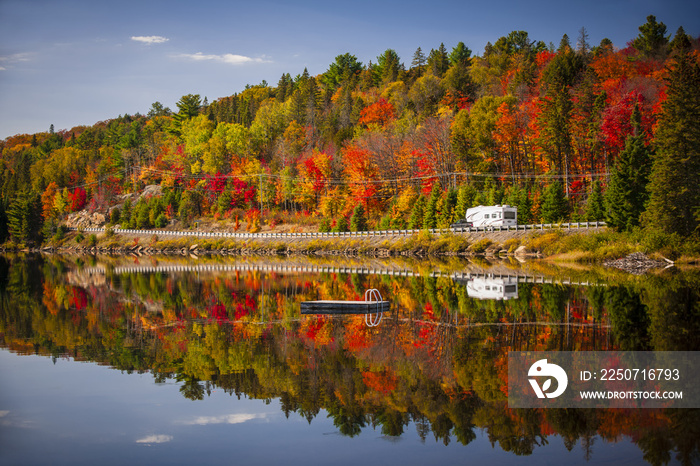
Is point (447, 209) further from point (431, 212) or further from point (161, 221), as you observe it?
point (161, 221)

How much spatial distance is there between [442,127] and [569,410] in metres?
69.0

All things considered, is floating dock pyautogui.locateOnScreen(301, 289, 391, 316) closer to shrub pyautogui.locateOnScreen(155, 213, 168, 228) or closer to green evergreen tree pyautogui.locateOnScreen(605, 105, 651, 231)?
green evergreen tree pyautogui.locateOnScreen(605, 105, 651, 231)

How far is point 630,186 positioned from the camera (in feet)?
152

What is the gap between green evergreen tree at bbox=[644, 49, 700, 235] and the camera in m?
40.1

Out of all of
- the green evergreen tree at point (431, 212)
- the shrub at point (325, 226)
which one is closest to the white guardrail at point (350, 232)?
the green evergreen tree at point (431, 212)

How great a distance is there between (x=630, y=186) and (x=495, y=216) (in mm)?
15727

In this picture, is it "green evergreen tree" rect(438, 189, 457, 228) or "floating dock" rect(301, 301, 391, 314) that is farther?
"green evergreen tree" rect(438, 189, 457, 228)

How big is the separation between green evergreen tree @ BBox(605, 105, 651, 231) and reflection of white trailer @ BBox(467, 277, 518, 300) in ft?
58.5

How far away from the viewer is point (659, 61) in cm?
7288

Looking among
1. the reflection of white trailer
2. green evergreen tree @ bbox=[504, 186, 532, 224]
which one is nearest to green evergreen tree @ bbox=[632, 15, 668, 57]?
green evergreen tree @ bbox=[504, 186, 532, 224]

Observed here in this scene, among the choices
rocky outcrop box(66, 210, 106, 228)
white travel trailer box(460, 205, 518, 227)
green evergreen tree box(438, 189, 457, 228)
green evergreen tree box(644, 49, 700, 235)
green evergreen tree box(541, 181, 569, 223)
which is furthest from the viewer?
rocky outcrop box(66, 210, 106, 228)

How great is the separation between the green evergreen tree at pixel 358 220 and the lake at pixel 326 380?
48.3 m

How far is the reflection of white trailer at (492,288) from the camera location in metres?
26.7

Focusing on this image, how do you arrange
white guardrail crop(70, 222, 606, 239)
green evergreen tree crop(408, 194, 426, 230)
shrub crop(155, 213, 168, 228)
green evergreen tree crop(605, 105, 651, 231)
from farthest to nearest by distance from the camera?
shrub crop(155, 213, 168, 228) → green evergreen tree crop(408, 194, 426, 230) → white guardrail crop(70, 222, 606, 239) → green evergreen tree crop(605, 105, 651, 231)
